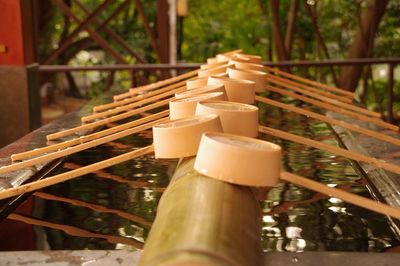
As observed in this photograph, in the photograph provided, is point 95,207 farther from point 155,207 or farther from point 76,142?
point 76,142

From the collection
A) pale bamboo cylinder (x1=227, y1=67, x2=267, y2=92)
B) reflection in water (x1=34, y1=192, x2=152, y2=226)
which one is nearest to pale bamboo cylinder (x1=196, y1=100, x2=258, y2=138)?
reflection in water (x1=34, y1=192, x2=152, y2=226)

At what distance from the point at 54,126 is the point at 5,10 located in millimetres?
3058

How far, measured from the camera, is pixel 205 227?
3.15 ft

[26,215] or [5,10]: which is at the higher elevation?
[5,10]

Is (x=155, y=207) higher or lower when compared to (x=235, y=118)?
→ lower

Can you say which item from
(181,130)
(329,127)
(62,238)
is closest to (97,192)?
(62,238)

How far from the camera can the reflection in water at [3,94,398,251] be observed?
1.39 metres

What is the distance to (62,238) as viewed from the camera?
144 cm

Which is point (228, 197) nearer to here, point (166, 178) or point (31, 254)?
point (31, 254)

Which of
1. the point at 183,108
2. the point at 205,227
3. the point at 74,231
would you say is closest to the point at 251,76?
the point at 183,108

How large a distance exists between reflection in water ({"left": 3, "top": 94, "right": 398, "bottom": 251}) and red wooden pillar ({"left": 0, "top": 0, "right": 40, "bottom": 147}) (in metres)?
3.82

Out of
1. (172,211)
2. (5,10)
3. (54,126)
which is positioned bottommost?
(54,126)

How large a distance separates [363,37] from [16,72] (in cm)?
535

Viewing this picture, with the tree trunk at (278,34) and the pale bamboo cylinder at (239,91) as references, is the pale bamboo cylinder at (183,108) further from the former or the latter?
the tree trunk at (278,34)
